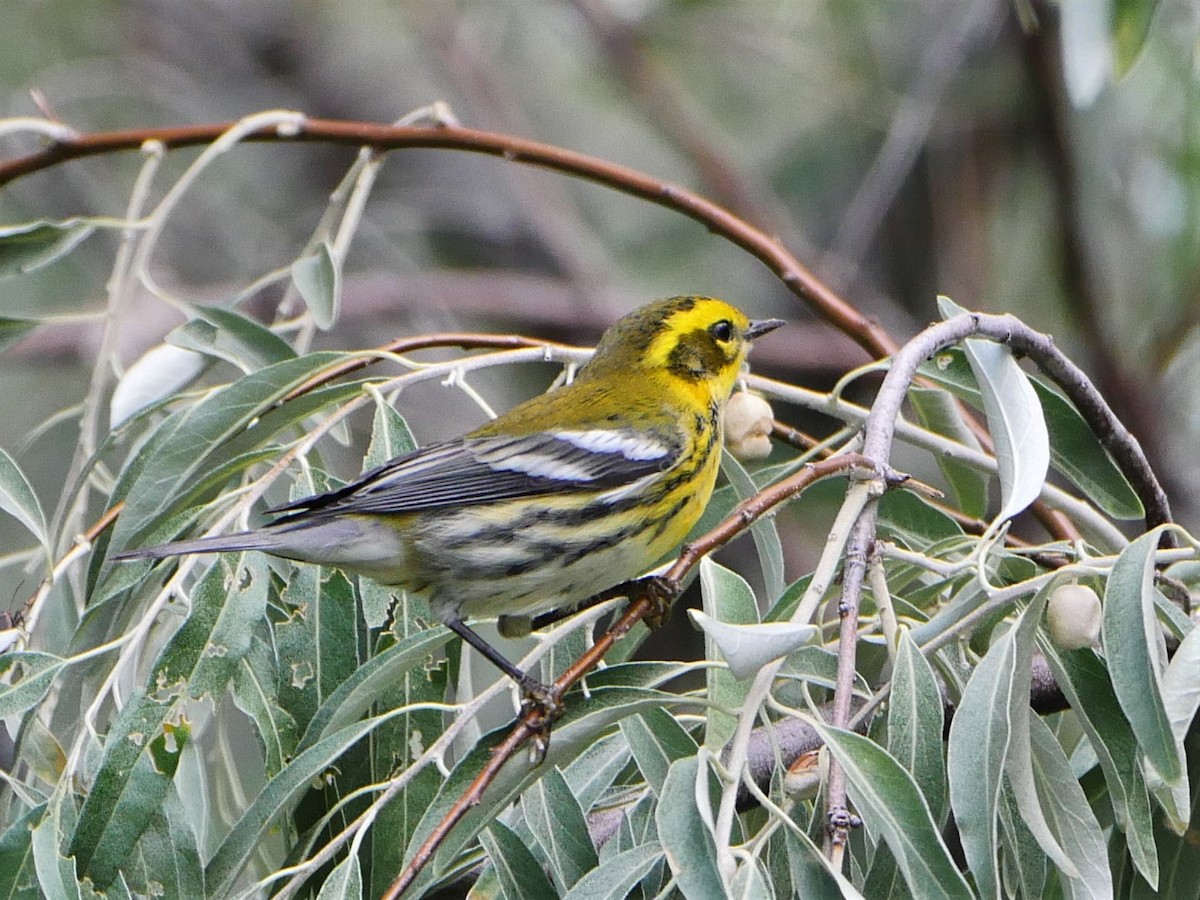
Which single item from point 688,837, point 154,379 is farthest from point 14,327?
point 688,837

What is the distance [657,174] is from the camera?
24.9ft

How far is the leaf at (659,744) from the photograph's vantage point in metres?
1.97

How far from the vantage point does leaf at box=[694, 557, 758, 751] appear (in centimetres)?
193

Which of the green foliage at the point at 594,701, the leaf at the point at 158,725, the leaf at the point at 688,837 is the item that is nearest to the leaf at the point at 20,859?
the green foliage at the point at 594,701

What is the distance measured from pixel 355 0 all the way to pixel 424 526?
6145mm

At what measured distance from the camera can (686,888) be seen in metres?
1.63

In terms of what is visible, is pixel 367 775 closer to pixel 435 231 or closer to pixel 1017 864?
pixel 1017 864

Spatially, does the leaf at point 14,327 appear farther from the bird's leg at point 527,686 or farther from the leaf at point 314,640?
the bird's leg at point 527,686

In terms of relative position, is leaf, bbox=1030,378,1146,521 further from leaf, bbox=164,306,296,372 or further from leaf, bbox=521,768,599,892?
leaf, bbox=164,306,296,372

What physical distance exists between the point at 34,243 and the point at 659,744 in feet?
5.71

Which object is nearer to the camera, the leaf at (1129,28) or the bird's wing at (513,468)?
the bird's wing at (513,468)

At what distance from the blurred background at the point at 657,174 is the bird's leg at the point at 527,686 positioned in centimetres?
215

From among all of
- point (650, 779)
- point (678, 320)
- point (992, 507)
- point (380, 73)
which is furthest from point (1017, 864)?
point (380, 73)

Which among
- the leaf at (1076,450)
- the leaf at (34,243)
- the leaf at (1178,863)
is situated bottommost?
the leaf at (1178,863)
